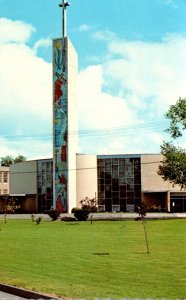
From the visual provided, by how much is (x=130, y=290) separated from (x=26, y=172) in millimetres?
77612

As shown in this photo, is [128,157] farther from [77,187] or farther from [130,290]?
[130,290]

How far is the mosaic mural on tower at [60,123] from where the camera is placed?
77062mm

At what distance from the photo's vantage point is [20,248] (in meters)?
22.0

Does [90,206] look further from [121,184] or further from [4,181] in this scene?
[4,181]

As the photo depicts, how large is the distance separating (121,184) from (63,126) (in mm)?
13816

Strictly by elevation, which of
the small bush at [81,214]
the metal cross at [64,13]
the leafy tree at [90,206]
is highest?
the metal cross at [64,13]

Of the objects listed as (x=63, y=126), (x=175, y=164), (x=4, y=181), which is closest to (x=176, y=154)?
(x=175, y=164)

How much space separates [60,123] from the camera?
77625 mm

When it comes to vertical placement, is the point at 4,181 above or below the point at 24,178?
below

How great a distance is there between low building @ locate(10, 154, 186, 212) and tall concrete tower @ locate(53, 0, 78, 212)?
2273 mm

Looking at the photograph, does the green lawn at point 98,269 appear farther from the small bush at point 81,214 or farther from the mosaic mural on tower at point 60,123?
the mosaic mural on tower at point 60,123

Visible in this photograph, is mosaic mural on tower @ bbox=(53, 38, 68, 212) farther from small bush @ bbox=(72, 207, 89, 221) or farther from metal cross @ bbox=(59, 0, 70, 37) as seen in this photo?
small bush @ bbox=(72, 207, 89, 221)

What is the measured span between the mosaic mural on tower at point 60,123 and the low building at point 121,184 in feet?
8.45

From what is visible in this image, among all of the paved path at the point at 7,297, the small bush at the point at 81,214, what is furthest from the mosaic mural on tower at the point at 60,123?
the paved path at the point at 7,297
